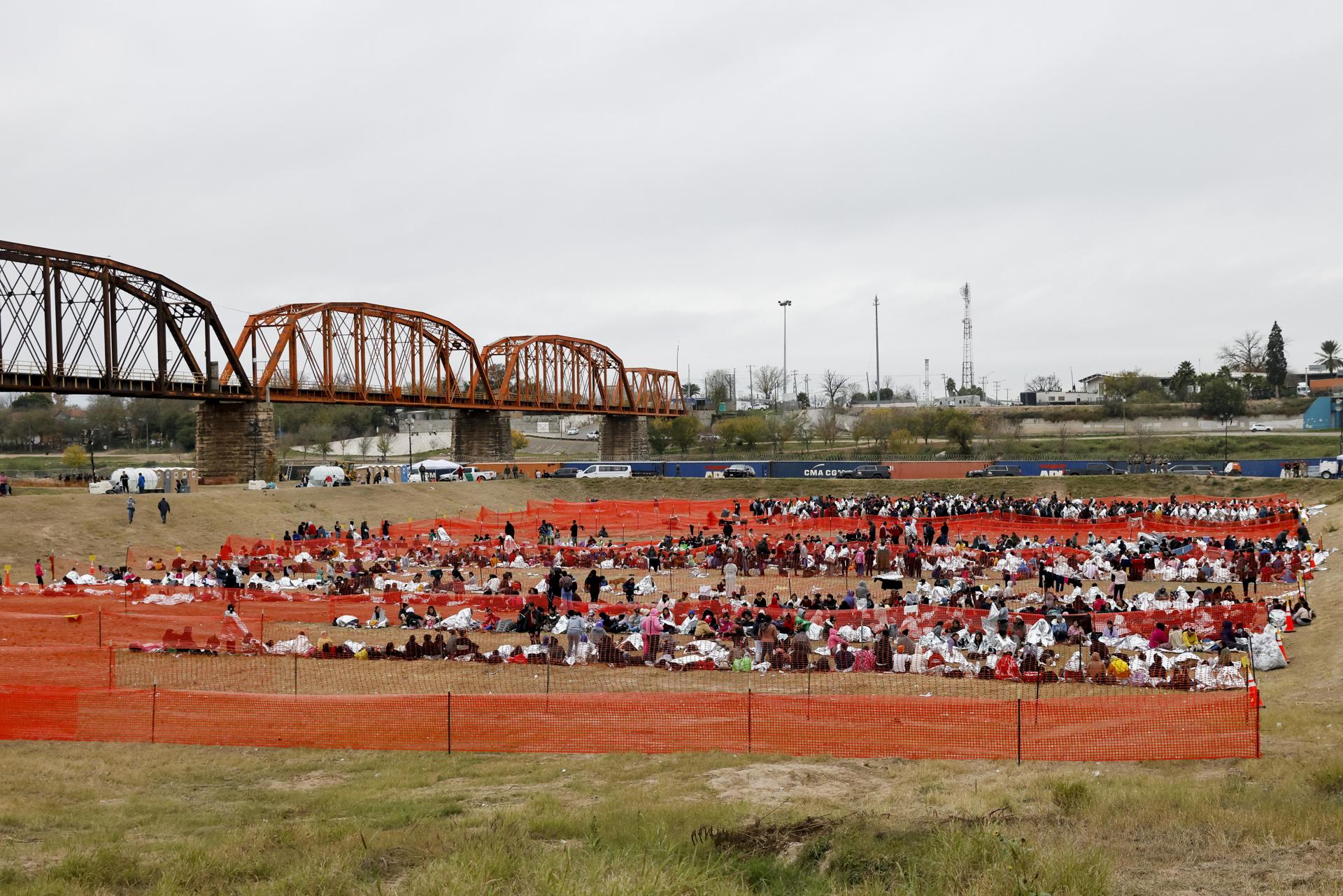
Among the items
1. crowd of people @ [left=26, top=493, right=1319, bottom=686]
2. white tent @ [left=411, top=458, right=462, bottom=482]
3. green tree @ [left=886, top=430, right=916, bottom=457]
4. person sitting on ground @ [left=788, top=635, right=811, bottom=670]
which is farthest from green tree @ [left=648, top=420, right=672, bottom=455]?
person sitting on ground @ [left=788, top=635, right=811, bottom=670]

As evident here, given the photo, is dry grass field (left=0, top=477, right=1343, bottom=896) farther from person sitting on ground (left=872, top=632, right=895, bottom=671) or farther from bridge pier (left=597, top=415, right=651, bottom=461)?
bridge pier (left=597, top=415, right=651, bottom=461)

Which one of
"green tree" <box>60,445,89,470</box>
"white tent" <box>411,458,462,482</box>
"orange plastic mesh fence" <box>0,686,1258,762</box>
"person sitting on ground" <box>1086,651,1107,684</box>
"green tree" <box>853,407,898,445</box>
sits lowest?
"person sitting on ground" <box>1086,651,1107,684</box>

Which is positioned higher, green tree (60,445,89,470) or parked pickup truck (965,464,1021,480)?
green tree (60,445,89,470)

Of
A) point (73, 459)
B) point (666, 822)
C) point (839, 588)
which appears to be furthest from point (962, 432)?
point (666, 822)

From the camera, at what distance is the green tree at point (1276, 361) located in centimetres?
13000

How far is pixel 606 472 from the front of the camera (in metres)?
70.1

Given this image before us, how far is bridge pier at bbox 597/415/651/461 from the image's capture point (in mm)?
100250

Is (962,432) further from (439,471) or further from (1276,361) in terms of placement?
(1276,361)

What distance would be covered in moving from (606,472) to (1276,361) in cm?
10257

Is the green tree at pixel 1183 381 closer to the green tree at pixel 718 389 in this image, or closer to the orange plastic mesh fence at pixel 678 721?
the green tree at pixel 718 389

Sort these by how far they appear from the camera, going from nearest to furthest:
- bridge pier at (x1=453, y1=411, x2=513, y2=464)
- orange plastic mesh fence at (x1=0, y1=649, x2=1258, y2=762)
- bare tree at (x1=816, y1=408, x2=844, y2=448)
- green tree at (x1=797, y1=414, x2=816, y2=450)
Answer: orange plastic mesh fence at (x1=0, y1=649, x2=1258, y2=762), bridge pier at (x1=453, y1=411, x2=513, y2=464), bare tree at (x1=816, y1=408, x2=844, y2=448), green tree at (x1=797, y1=414, x2=816, y2=450)

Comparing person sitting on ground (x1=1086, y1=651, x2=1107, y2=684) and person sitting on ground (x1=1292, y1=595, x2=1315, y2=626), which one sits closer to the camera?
person sitting on ground (x1=1086, y1=651, x2=1107, y2=684)

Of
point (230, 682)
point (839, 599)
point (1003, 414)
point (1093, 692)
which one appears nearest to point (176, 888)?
point (230, 682)

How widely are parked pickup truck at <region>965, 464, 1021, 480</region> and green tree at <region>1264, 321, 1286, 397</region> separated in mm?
84958
